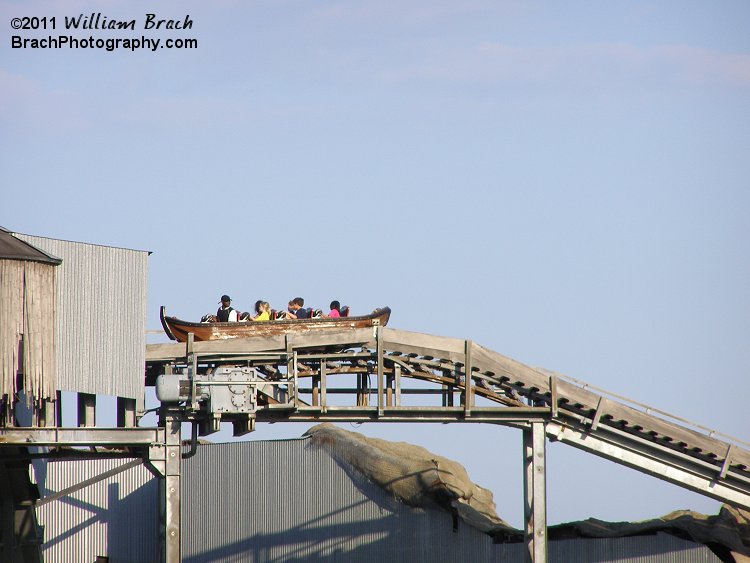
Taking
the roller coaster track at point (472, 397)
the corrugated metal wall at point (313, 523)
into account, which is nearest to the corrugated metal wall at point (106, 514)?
the corrugated metal wall at point (313, 523)

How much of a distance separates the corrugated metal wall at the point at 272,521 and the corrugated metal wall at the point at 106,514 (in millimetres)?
35

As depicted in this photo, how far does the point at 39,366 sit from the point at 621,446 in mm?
14629

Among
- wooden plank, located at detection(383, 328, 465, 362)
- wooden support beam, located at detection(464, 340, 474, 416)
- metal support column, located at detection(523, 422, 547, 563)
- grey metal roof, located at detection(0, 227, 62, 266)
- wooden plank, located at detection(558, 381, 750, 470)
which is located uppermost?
grey metal roof, located at detection(0, 227, 62, 266)

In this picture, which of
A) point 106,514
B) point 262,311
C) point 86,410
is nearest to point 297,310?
point 262,311

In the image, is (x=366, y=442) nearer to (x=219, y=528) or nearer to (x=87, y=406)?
(x=219, y=528)

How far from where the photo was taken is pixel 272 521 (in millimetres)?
42812

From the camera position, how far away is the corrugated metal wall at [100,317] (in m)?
30.2

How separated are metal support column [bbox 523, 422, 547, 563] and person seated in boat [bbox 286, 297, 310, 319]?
6.67 meters

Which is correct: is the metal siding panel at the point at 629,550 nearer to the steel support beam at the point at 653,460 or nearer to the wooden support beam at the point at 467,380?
the steel support beam at the point at 653,460

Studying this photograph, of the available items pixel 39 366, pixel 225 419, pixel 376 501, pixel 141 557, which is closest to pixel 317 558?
pixel 376 501

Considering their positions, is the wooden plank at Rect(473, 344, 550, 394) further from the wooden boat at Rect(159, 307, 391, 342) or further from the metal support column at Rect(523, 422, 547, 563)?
the wooden boat at Rect(159, 307, 391, 342)

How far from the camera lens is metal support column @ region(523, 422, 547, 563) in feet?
109

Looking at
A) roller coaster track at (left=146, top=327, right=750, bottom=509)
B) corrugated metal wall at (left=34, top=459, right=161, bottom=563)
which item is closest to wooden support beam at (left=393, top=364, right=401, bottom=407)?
roller coaster track at (left=146, top=327, right=750, bottom=509)

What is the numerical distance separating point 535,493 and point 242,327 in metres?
8.48
